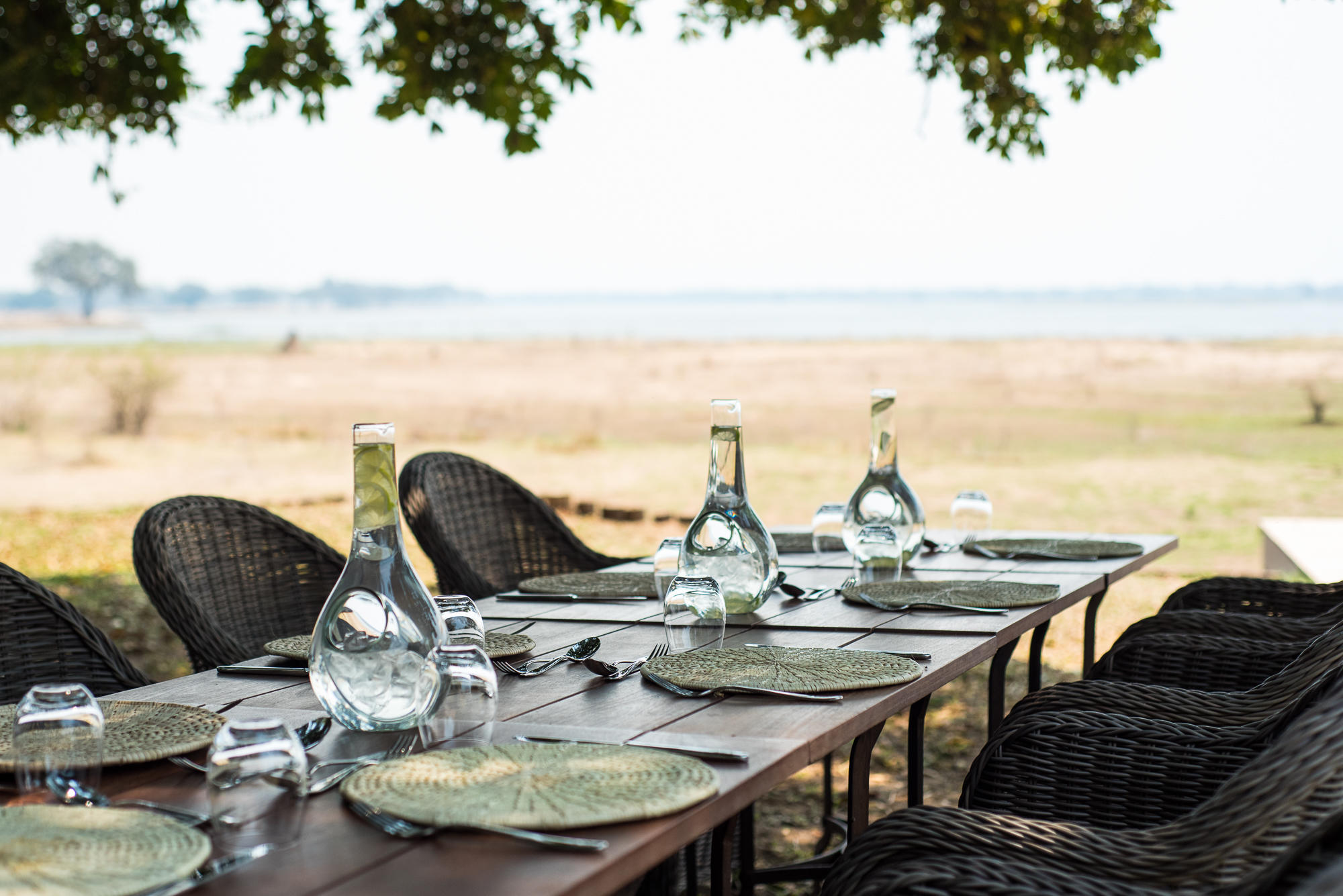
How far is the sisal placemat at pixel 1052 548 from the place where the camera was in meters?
2.61

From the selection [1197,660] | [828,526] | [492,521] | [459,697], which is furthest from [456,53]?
[459,697]

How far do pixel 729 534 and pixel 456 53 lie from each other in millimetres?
3491

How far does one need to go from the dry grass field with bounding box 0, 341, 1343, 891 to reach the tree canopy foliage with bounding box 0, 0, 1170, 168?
234 cm

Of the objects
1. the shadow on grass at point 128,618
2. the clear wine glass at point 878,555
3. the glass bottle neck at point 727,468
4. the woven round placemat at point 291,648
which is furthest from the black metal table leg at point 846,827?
the shadow on grass at point 128,618

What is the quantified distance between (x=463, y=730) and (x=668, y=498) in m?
10.4

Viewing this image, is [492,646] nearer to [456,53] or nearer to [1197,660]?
[1197,660]

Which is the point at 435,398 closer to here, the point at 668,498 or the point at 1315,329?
the point at 668,498

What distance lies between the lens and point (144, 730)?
1.28m

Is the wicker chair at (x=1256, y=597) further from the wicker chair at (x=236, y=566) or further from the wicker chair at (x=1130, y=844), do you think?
the wicker chair at (x=236, y=566)

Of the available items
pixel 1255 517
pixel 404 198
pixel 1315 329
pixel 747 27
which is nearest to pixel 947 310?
pixel 1315 329

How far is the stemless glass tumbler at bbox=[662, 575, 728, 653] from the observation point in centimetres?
160

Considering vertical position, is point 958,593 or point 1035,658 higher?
point 958,593

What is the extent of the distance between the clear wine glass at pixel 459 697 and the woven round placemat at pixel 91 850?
0.90ft

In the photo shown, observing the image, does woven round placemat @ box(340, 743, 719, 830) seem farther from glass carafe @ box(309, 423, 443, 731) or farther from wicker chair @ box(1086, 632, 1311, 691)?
wicker chair @ box(1086, 632, 1311, 691)
